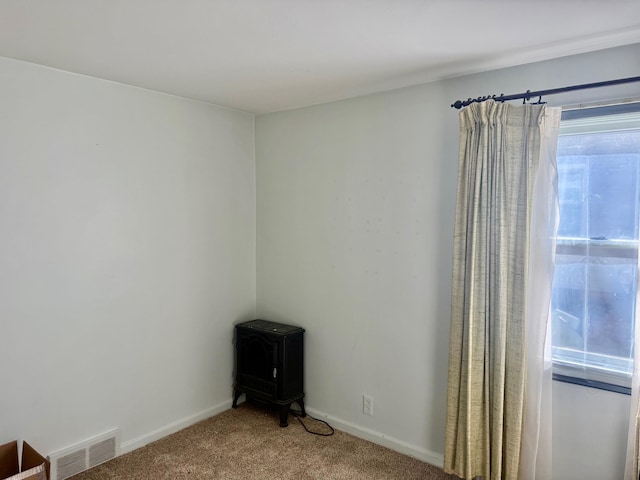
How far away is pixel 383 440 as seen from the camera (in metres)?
2.98

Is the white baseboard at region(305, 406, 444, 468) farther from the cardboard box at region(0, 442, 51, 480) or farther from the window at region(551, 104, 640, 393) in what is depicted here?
the cardboard box at region(0, 442, 51, 480)

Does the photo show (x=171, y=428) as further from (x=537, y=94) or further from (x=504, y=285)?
(x=537, y=94)

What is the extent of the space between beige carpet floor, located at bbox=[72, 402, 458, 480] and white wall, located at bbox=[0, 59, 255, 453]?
21 centimetres

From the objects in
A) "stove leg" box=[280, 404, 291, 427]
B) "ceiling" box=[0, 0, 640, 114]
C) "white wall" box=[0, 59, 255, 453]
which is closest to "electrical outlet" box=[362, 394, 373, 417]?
"stove leg" box=[280, 404, 291, 427]

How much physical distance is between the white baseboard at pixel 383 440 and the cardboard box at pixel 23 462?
5.83 ft

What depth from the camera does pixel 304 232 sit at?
337 cm

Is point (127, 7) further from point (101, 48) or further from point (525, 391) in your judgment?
point (525, 391)

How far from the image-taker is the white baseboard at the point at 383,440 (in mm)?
2754

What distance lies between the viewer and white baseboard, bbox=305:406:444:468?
9.04 feet

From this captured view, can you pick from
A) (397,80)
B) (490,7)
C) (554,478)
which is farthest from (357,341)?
(490,7)

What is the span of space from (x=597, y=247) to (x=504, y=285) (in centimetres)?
49

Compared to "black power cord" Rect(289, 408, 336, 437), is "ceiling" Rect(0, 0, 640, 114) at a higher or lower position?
higher

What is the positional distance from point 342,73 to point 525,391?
1975 mm

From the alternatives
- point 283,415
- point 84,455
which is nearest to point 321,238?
point 283,415
